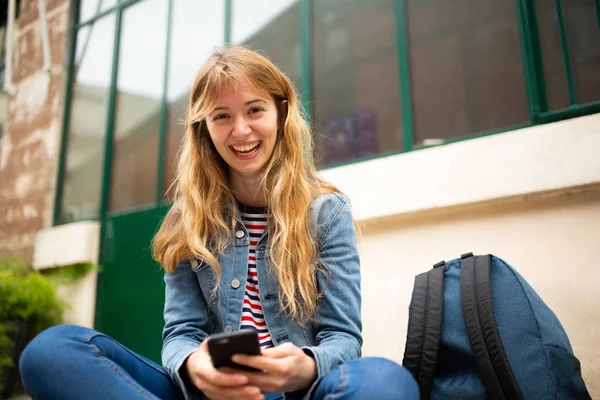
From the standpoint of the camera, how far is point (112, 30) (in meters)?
3.99

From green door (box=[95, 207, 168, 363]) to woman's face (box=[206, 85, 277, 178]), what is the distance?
77.5 inches

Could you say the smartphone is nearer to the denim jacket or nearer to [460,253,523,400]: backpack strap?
the denim jacket

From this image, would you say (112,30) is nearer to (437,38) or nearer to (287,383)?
(437,38)

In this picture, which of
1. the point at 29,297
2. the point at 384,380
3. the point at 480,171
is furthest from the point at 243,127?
the point at 29,297

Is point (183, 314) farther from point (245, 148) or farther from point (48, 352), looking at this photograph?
point (245, 148)

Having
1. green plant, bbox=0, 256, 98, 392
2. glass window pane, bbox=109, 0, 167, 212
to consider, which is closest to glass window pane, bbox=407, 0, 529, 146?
glass window pane, bbox=109, 0, 167, 212

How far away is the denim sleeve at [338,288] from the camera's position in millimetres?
1216

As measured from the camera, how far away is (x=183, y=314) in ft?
4.46

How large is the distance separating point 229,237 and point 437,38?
5.68 feet

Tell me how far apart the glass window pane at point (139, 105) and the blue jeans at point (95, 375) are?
2535 mm

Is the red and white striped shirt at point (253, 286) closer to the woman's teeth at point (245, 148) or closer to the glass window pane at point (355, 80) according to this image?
the woman's teeth at point (245, 148)

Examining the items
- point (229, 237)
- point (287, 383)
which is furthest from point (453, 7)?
point (287, 383)

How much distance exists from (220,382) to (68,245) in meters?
3.01

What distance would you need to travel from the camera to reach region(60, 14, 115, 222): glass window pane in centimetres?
387
